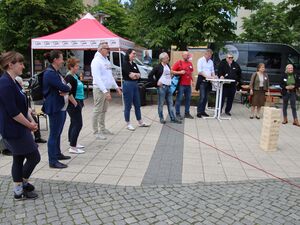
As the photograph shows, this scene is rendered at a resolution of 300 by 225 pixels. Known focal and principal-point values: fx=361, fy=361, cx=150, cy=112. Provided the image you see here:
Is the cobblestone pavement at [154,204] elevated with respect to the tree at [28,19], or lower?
lower

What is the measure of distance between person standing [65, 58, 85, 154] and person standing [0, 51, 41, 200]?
5.74 ft

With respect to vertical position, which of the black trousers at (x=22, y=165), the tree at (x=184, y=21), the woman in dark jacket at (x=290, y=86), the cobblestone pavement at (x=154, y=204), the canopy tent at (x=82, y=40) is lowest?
the cobblestone pavement at (x=154, y=204)

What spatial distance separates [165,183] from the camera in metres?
5.04

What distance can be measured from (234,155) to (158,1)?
8.96 m

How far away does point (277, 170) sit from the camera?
19.3 feet

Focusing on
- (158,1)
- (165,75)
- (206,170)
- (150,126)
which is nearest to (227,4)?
(158,1)

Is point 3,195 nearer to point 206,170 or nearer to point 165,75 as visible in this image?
point 206,170

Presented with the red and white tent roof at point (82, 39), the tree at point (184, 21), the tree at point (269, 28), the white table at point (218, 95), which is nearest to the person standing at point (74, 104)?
the white table at point (218, 95)

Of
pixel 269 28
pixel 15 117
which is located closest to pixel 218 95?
pixel 15 117

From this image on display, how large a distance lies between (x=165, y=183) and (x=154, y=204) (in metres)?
0.79

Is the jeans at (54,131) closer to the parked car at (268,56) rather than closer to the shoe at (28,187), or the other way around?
the shoe at (28,187)

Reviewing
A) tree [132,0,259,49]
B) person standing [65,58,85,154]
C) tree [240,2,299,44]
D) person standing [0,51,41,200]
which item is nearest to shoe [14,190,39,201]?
person standing [0,51,41,200]

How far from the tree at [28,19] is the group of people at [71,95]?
8.17 m

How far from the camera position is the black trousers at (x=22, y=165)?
13.7 feet
